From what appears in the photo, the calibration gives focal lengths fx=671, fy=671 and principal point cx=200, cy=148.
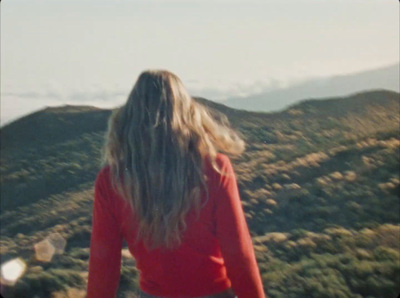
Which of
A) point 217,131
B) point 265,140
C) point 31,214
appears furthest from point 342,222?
point 217,131

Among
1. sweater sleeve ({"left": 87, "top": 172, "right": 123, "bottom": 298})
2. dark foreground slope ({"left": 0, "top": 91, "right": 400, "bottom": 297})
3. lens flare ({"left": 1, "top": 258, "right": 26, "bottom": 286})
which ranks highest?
sweater sleeve ({"left": 87, "top": 172, "right": 123, "bottom": 298})

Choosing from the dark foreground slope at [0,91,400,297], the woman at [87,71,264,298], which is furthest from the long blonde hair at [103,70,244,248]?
the dark foreground slope at [0,91,400,297]

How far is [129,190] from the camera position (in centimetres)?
202

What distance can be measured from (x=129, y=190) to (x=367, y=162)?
825 cm

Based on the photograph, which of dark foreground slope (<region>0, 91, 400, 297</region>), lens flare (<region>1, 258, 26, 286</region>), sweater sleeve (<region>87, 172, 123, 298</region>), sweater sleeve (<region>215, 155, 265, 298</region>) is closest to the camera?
sweater sleeve (<region>215, 155, 265, 298</region>)

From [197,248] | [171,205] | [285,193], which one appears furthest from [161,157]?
[285,193]

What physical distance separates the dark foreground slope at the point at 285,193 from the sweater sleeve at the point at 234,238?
12.1 ft

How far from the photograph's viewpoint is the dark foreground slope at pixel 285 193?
612cm

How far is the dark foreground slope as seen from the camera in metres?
6.12

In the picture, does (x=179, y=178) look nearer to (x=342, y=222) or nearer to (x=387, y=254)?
(x=387, y=254)

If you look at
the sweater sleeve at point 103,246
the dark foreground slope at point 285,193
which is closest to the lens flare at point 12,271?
the dark foreground slope at point 285,193

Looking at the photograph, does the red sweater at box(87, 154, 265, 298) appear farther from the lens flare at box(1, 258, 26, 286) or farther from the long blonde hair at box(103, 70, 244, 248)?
the lens flare at box(1, 258, 26, 286)

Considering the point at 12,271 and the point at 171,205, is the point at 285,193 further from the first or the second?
the point at 171,205

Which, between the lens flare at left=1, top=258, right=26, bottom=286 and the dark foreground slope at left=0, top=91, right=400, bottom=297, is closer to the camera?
the dark foreground slope at left=0, top=91, right=400, bottom=297
